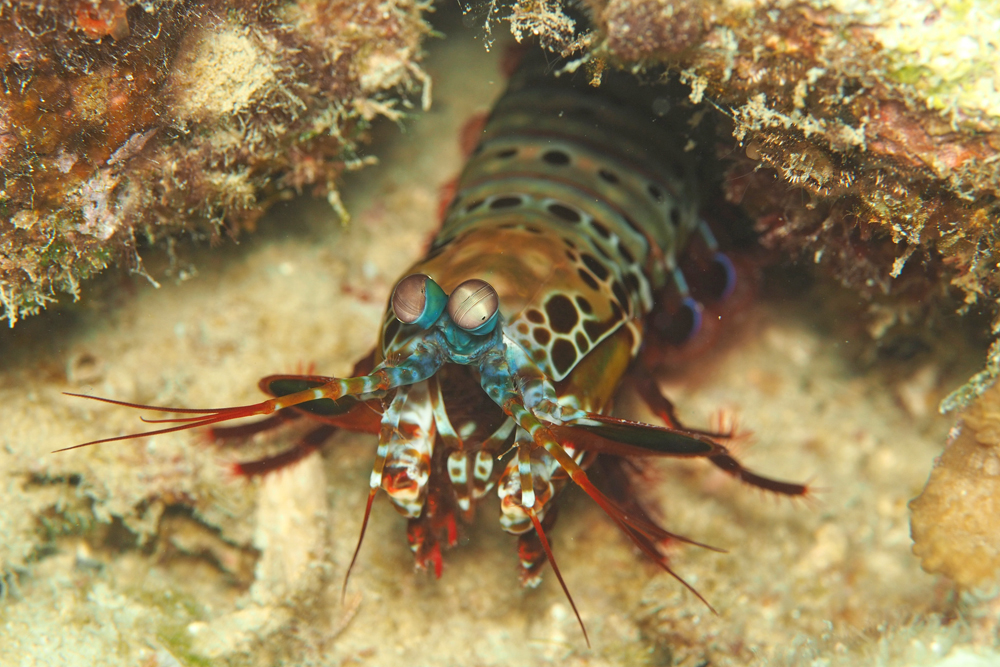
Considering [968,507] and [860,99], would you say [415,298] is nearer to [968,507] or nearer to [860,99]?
[860,99]

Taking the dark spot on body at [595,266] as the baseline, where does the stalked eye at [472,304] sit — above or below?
below

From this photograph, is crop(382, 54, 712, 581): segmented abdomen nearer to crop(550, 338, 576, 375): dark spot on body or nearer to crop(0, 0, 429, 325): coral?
crop(550, 338, 576, 375): dark spot on body

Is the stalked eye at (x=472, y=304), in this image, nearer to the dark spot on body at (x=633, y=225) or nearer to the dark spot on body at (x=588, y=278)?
the dark spot on body at (x=588, y=278)

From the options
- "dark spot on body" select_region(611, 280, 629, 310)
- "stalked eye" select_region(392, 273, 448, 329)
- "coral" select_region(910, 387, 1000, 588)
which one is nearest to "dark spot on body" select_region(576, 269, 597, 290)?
"dark spot on body" select_region(611, 280, 629, 310)

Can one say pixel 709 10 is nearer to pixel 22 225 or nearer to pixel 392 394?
pixel 392 394

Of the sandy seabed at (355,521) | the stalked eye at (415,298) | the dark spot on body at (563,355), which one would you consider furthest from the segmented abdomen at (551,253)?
the sandy seabed at (355,521)

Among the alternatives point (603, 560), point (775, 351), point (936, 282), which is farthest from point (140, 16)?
point (775, 351)

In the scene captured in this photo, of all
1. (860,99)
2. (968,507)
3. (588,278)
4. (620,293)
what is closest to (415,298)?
(588,278)
